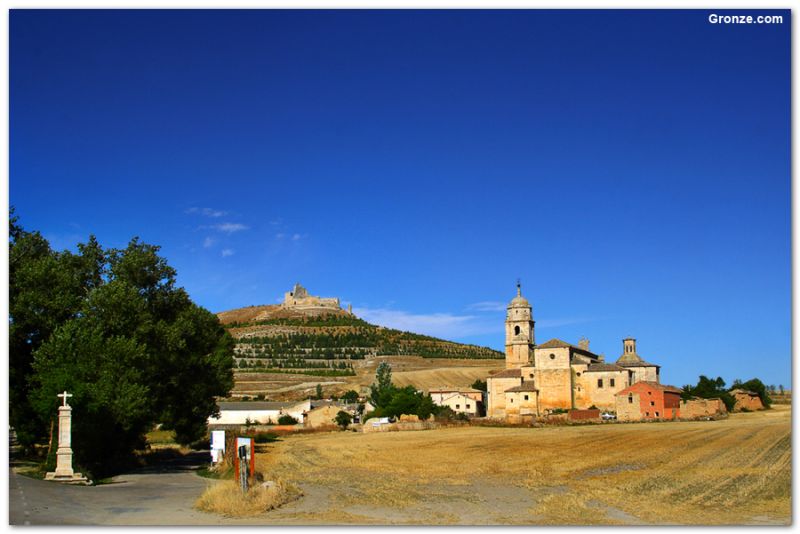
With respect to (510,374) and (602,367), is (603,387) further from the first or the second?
(510,374)

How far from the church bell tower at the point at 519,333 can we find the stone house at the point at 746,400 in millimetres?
24704

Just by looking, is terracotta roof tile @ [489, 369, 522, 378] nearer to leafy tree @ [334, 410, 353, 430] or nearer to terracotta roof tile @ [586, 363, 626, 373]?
terracotta roof tile @ [586, 363, 626, 373]

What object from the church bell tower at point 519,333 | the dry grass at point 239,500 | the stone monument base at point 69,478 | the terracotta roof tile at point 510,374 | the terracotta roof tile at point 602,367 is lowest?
the stone monument base at point 69,478

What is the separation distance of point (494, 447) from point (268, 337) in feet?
466

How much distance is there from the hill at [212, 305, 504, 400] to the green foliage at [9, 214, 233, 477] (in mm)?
87823

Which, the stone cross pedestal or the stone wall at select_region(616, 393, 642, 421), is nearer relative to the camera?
the stone cross pedestal

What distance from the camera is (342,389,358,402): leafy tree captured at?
108625 mm

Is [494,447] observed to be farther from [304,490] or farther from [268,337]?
[268,337]

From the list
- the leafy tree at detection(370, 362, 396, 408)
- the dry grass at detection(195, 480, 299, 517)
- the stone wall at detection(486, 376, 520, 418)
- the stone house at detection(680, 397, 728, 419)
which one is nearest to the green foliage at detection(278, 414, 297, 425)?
the leafy tree at detection(370, 362, 396, 408)

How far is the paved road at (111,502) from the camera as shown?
1411 centimetres

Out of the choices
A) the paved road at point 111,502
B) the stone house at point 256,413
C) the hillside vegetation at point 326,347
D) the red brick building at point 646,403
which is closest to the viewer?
the paved road at point 111,502

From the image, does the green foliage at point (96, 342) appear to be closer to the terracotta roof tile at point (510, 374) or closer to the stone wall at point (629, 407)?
the stone wall at point (629, 407)

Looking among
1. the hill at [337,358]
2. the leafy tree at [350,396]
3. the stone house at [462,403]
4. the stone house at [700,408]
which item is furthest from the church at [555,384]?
the hill at [337,358]

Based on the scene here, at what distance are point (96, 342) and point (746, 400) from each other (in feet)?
296
